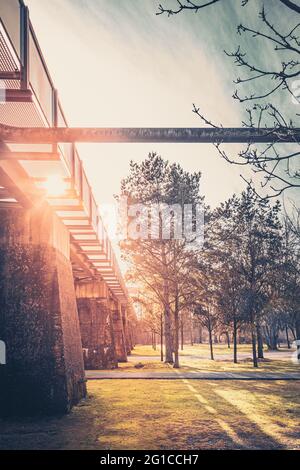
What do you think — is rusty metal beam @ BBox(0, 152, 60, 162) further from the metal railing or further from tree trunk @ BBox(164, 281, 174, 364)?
tree trunk @ BBox(164, 281, 174, 364)

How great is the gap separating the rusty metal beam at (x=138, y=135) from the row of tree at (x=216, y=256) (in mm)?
17788

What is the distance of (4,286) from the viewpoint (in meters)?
8.75

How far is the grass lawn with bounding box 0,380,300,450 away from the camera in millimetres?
6336

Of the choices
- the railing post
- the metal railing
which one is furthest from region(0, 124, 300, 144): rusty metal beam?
the railing post

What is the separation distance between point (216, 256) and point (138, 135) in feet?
63.9

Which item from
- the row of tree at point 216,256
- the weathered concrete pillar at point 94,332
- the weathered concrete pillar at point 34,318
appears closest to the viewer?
the weathered concrete pillar at point 34,318

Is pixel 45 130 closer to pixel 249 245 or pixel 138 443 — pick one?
pixel 138 443

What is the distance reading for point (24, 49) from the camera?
15.5 ft

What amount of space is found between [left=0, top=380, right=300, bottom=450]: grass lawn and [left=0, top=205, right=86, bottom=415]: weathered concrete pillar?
0.54m

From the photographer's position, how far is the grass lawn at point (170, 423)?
6336mm

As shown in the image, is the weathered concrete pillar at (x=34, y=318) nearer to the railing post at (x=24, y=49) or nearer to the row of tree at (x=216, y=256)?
the railing post at (x=24, y=49)

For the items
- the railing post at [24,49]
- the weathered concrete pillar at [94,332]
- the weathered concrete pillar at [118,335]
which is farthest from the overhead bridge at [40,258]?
the weathered concrete pillar at [118,335]

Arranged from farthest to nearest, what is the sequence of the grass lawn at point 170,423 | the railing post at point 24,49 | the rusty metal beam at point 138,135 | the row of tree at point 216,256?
1. the row of tree at point 216,256
2. the grass lawn at point 170,423
3. the rusty metal beam at point 138,135
4. the railing post at point 24,49
